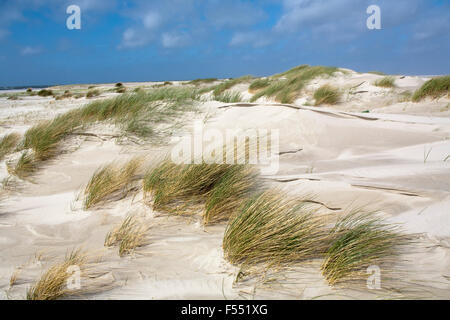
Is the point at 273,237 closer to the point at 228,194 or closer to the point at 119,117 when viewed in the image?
the point at 228,194

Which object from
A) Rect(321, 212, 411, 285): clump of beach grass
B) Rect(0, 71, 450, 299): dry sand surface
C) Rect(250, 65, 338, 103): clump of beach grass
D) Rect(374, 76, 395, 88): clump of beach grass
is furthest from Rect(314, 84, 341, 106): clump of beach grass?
Rect(321, 212, 411, 285): clump of beach grass

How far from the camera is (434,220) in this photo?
164 centimetres

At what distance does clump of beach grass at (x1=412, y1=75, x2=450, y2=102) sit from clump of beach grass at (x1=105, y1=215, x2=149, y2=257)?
663cm

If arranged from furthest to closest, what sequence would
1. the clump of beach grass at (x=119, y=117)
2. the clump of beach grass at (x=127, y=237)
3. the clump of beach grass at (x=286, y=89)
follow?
the clump of beach grass at (x=286, y=89) < the clump of beach grass at (x=119, y=117) < the clump of beach grass at (x=127, y=237)

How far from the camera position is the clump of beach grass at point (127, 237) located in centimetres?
161

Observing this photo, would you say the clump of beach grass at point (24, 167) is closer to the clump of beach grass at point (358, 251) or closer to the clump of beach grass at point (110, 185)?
the clump of beach grass at point (110, 185)

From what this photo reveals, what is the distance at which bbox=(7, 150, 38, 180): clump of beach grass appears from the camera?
2813 mm

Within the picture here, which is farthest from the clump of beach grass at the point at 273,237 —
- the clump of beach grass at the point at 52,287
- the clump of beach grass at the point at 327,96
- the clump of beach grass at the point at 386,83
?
the clump of beach grass at the point at 386,83

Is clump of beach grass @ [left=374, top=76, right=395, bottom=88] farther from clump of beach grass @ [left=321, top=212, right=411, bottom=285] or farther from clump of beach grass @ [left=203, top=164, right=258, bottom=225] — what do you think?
clump of beach grass @ [left=321, top=212, right=411, bottom=285]

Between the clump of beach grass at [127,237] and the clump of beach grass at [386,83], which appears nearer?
the clump of beach grass at [127,237]

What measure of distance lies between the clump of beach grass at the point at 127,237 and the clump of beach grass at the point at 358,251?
3.44 feet

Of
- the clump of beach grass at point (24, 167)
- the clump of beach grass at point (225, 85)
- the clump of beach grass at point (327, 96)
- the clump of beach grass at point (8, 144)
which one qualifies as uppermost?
the clump of beach grass at point (225, 85)

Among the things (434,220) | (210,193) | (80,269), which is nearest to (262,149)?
(210,193)
